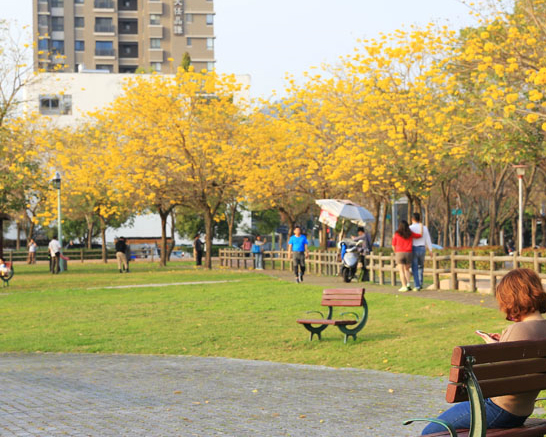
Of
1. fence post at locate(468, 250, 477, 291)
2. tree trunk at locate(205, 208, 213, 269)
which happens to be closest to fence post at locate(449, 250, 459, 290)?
fence post at locate(468, 250, 477, 291)

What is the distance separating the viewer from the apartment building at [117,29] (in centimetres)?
10400

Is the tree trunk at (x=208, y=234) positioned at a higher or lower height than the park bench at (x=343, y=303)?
higher

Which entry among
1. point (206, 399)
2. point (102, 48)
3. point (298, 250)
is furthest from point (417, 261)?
point (102, 48)

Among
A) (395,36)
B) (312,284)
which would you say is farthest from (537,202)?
(312,284)

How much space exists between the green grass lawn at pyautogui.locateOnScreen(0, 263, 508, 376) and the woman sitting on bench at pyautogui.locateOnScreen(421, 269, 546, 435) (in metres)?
5.40

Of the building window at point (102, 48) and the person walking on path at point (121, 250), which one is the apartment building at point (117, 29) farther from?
the person walking on path at point (121, 250)

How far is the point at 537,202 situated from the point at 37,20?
6352 cm

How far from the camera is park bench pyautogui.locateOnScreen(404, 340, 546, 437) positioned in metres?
4.77

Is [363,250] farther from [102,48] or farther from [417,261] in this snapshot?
[102,48]

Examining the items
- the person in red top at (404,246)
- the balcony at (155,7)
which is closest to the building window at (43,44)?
the balcony at (155,7)

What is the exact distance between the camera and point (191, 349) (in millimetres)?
13555

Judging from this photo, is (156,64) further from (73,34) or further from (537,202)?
(537,202)

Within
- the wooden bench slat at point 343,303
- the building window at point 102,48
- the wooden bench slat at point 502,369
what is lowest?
the wooden bench slat at point 343,303

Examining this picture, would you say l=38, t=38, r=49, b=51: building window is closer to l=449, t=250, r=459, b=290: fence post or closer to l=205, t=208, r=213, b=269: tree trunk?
l=205, t=208, r=213, b=269: tree trunk
